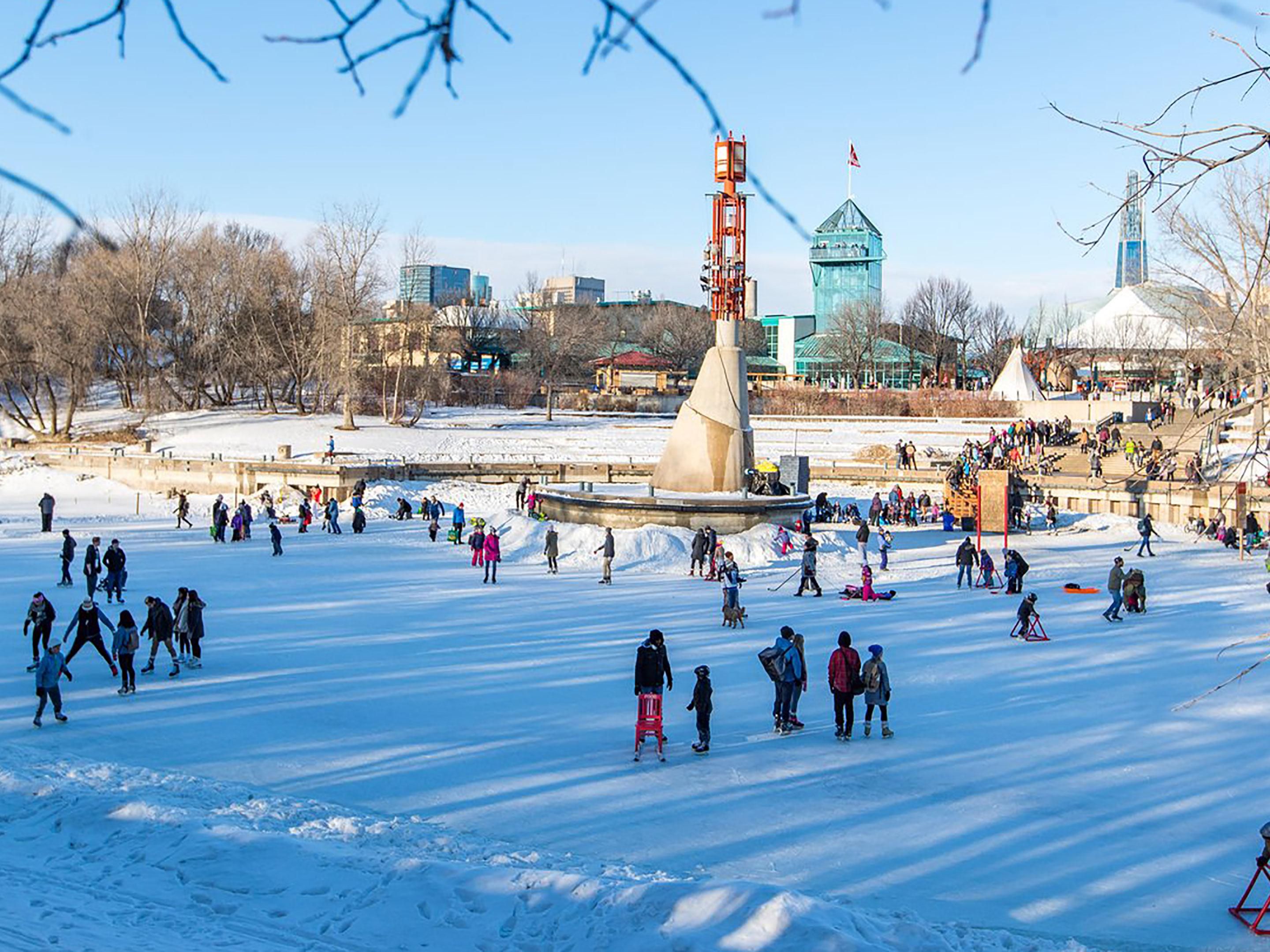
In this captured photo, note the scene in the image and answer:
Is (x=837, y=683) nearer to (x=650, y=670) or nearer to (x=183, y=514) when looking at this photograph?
(x=650, y=670)

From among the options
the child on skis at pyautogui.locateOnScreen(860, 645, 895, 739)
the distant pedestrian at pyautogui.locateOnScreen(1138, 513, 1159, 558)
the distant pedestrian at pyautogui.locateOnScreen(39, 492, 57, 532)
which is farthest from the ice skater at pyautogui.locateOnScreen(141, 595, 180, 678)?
the distant pedestrian at pyautogui.locateOnScreen(1138, 513, 1159, 558)

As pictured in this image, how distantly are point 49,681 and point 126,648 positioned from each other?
133cm

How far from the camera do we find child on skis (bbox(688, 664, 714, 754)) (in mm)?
11281

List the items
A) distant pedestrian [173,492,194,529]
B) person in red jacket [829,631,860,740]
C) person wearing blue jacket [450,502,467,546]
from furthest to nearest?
distant pedestrian [173,492,194,529], person wearing blue jacket [450,502,467,546], person in red jacket [829,631,860,740]

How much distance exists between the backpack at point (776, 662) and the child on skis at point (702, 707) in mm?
829

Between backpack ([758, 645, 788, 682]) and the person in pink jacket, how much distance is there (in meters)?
11.3

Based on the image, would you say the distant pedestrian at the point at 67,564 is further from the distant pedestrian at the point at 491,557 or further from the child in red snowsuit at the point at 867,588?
the child in red snowsuit at the point at 867,588

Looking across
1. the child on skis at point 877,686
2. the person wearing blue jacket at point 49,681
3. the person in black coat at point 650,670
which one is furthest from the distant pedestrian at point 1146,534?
the person wearing blue jacket at point 49,681

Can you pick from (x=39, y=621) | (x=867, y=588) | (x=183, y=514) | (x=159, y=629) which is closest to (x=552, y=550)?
(x=867, y=588)

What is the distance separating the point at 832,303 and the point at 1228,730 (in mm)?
111444

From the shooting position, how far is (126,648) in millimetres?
13289

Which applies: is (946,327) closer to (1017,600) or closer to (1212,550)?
(1212,550)

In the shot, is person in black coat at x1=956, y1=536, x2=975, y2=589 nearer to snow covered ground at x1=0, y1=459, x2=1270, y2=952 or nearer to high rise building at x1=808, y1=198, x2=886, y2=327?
snow covered ground at x1=0, y1=459, x2=1270, y2=952

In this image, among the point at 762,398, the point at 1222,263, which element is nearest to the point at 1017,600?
the point at 1222,263
